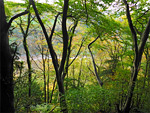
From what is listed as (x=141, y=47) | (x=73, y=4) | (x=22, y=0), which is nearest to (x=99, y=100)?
(x=141, y=47)

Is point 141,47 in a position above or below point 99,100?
above

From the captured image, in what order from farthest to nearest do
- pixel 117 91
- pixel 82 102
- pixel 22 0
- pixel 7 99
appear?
pixel 117 91 → pixel 22 0 → pixel 82 102 → pixel 7 99

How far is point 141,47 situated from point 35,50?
786 cm

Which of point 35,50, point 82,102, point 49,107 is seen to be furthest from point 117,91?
point 35,50

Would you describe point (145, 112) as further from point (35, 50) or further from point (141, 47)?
point (35, 50)

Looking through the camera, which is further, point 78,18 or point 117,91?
point 117,91

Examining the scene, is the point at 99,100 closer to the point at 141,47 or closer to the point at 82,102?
the point at 82,102

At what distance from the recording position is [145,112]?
13.2 feet

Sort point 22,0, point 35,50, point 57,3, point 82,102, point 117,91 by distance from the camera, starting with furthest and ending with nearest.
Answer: point 35,50
point 117,91
point 57,3
point 22,0
point 82,102

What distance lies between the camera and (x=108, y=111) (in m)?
4.70

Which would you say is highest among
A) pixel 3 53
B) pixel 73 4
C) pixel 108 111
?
pixel 73 4

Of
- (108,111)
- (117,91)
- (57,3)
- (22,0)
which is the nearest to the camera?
(22,0)

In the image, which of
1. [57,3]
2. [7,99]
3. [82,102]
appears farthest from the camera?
[57,3]

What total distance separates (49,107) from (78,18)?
2892 mm
